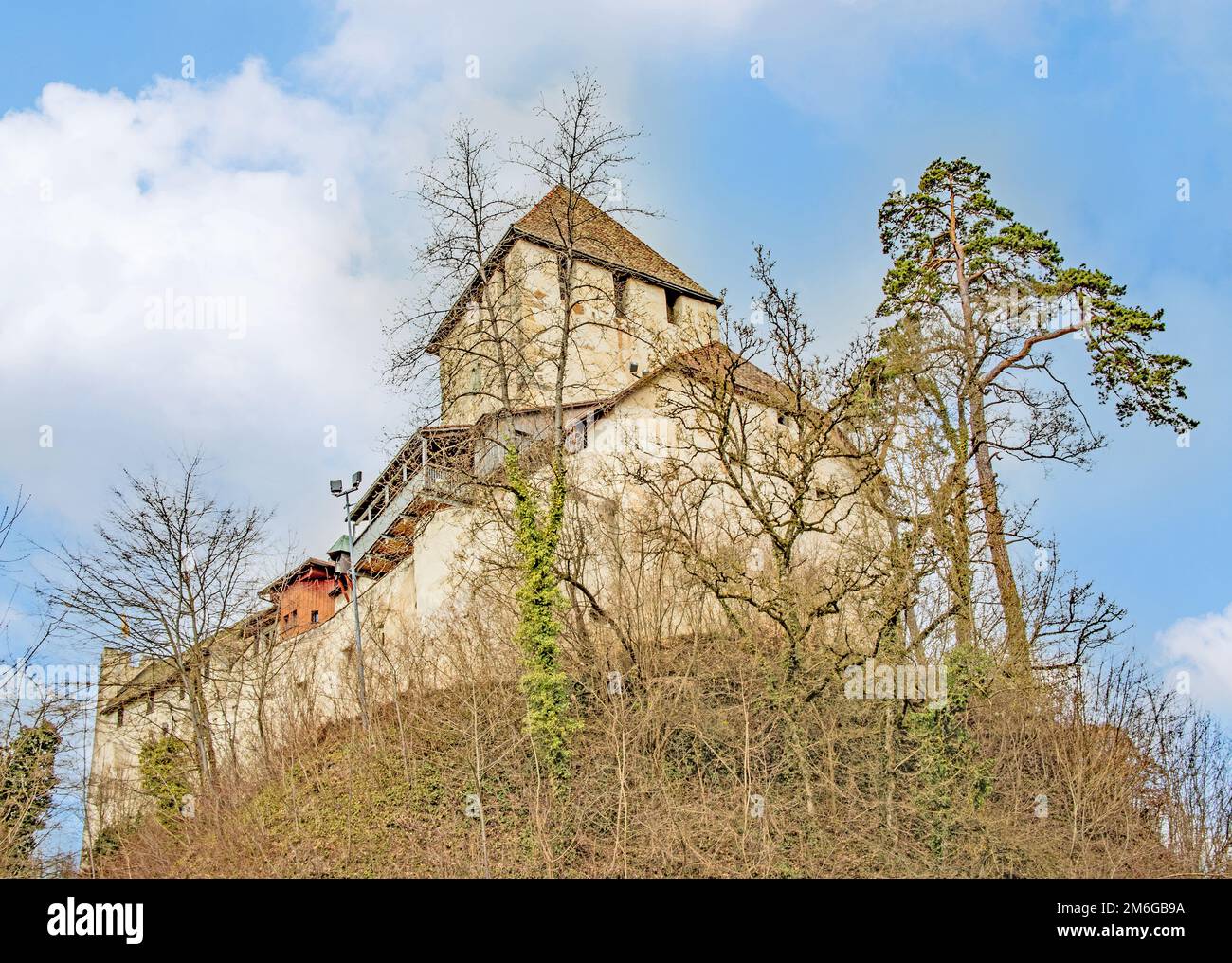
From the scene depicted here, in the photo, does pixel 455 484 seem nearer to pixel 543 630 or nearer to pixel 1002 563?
pixel 543 630

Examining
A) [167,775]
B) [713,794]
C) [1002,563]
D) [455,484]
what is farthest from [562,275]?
[167,775]

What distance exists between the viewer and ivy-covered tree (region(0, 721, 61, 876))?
14.5 metres

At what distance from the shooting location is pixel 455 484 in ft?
70.7

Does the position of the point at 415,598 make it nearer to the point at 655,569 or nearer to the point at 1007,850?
the point at 655,569

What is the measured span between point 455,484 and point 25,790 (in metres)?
9.14

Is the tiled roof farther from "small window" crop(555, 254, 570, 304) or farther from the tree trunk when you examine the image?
the tree trunk

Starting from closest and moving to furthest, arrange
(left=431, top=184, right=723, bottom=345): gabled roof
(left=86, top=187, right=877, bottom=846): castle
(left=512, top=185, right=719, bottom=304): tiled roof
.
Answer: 1. (left=86, top=187, right=877, bottom=846): castle
2. (left=431, top=184, right=723, bottom=345): gabled roof
3. (left=512, top=185, right=719, bottom=304): tiled roof

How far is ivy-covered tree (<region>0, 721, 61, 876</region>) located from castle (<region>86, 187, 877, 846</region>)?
12.2ft

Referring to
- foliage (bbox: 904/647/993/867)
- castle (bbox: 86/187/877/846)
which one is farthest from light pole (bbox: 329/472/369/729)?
foliage (bbox: 904/647/993/867)

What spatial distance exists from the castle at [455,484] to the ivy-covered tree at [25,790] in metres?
3.72

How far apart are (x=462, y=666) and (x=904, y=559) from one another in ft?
25.8

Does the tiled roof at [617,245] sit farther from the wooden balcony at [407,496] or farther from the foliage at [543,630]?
the foliage at [543,630]

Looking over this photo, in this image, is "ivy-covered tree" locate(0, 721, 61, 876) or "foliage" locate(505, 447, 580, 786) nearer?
"ivy-covered tree" locate(0, 721, 61, 876)
